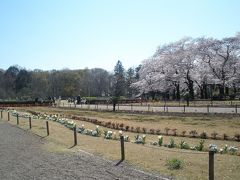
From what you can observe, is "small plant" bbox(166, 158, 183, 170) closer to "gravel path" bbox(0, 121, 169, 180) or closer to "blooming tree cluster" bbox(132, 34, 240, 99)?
"gravel path" bbox(0, 121, 169, 180)

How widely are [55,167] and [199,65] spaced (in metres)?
65.9

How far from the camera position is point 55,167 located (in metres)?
12.7

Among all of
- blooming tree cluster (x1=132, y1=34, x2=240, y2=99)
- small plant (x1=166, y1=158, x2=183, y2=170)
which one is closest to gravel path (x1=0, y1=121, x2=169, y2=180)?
small plant (x1=166, y1=158, x2=183, y2=170)

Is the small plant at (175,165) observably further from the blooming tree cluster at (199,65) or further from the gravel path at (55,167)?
the blooming tree cluster at (199,65)

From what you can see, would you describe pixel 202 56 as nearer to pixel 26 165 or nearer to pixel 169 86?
pixel 169 86

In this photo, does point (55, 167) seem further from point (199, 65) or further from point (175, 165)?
point (199, 65)

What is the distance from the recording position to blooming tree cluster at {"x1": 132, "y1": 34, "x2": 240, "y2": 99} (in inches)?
2778

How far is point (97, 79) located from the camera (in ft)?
440

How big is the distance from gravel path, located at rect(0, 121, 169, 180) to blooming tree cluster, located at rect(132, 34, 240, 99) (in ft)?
180

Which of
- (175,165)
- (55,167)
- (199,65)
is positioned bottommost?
(55,167)

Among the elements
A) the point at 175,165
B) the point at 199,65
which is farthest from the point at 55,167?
the point at 199,65

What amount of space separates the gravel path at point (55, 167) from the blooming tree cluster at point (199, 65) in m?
55.0

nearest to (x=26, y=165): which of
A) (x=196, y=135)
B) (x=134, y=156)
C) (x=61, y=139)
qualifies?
(x=134, y=156)

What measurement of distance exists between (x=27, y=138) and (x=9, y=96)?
10156cm
